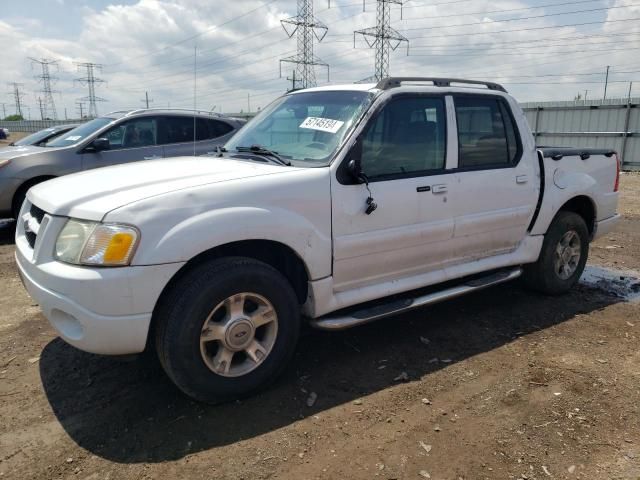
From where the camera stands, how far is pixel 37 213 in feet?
11.0

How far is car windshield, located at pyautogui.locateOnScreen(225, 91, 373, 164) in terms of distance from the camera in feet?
11.8

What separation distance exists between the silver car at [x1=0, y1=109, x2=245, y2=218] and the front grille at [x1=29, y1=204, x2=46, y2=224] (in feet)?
12.6

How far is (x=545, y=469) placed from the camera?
2637mm

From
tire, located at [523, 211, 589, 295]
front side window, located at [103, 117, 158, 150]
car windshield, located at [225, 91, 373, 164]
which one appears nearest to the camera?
car windshield, located at [225, 91, 373, 164]

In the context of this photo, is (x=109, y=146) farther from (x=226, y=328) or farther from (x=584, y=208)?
(x=584, y=208)

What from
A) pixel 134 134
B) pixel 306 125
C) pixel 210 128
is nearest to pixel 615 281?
pixel 306 125

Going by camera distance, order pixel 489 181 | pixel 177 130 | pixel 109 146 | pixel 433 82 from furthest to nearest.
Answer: pixel 177 130 → pixel 109 146 → pixel 489 181 → pixel 433 82

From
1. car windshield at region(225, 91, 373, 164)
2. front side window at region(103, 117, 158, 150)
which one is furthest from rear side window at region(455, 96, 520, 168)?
front side window at region(103, 117, 158, 150)

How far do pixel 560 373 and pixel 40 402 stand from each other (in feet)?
11.2

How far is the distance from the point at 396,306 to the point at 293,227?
3.45ft

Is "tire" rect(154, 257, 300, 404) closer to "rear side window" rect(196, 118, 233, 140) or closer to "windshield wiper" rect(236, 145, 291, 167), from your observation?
"windshield wiper" rect(236, 145, 291, 167)

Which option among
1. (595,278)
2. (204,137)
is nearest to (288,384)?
(595,278)

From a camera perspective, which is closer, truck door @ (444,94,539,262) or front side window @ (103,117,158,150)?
truck door @ (444,94,539,262)

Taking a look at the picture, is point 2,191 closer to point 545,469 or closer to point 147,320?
point 147,320
